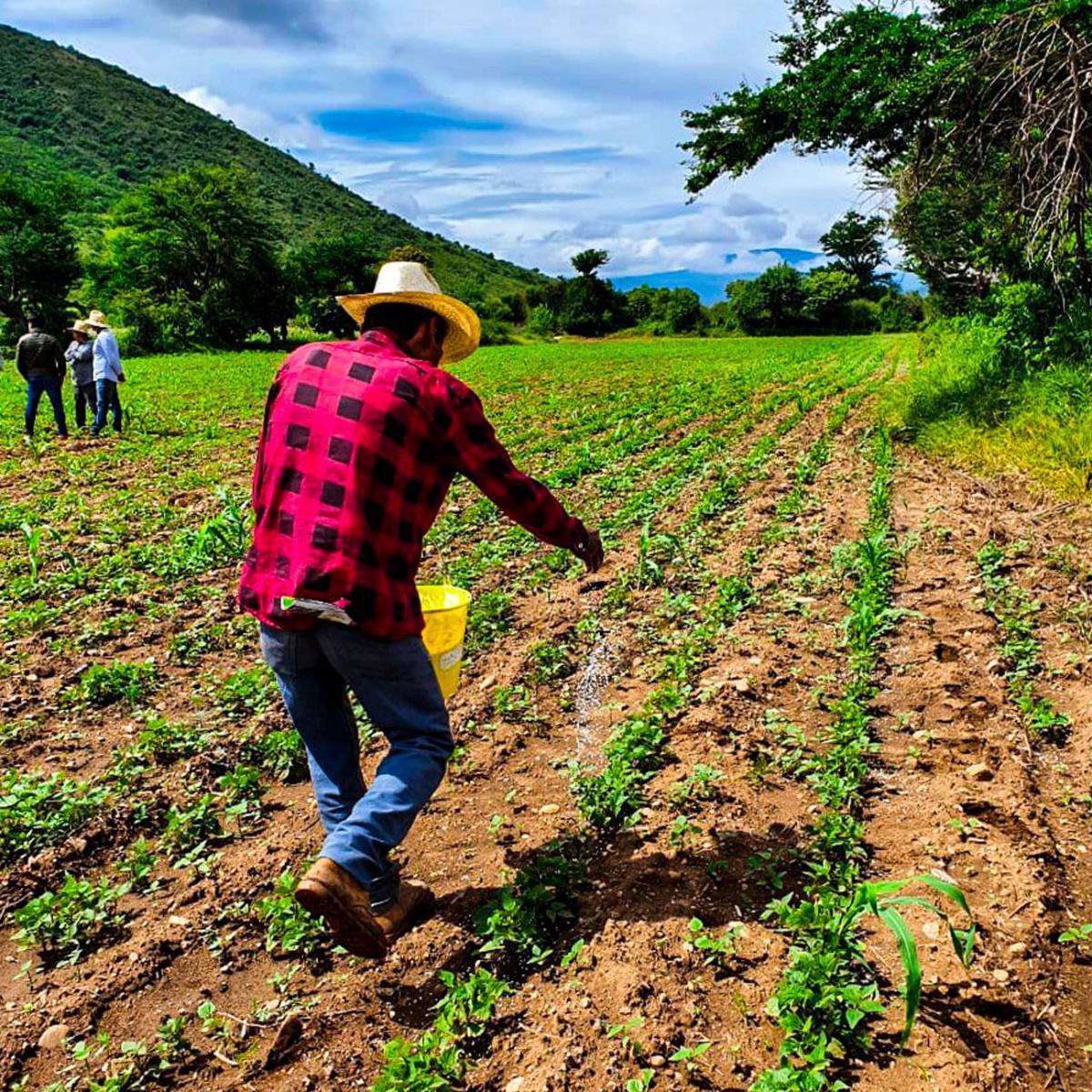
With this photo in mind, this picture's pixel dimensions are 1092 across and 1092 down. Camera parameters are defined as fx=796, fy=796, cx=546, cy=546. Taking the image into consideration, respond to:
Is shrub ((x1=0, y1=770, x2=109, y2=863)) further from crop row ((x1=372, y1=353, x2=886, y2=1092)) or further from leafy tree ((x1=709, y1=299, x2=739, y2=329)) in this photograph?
leafy tree ((x1=709, y1=299, x2=739, y2=329))

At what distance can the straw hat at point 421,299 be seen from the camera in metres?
2.52

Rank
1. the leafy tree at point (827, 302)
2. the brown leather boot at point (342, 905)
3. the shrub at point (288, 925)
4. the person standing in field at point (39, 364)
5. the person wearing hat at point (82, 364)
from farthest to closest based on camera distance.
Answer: the leafy tree at point (827, 302), the person wearing hat at point (82, 364), the person standing in field at point (39, 364), the shrub at point (288, 925), the brown leather boot at point (342, 905)

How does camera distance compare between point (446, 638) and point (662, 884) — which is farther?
point (446, 638)

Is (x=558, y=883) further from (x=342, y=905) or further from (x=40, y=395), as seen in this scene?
(x=40, y=395)

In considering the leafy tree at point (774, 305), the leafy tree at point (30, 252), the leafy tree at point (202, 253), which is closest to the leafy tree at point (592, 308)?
the leafy tree at point (774, 305)

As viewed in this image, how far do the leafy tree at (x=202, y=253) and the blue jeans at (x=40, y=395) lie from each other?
3436cm

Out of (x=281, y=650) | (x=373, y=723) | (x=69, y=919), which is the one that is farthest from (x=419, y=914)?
(x=69, y=919)

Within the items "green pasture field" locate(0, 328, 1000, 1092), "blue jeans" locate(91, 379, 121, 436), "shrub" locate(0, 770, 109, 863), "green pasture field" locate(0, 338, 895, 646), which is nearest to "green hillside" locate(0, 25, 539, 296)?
"green pasture field" locate(0, 338, 895, 646)

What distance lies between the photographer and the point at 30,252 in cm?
3462

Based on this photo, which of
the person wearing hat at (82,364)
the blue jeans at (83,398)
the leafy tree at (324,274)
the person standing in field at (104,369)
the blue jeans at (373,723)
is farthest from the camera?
the leafy tree at (324,274)

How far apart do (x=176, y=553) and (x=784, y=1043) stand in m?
5.92

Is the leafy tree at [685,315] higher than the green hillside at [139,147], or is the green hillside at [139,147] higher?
the green hillside at [139,147]

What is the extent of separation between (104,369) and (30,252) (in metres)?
30.1

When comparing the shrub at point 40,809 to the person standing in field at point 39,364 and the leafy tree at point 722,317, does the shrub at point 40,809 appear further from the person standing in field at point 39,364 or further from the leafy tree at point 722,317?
the leafy tree at point 722,317
